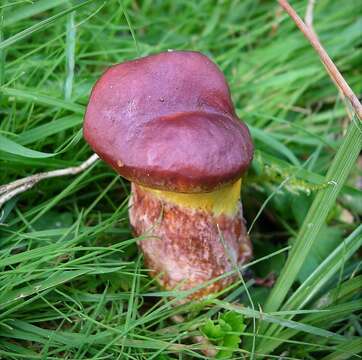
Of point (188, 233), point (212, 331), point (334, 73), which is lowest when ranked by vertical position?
point (212, 331)

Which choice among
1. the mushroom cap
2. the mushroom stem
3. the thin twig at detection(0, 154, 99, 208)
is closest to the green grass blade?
the mushroom stem

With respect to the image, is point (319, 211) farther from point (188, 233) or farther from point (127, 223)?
point (127, 223)

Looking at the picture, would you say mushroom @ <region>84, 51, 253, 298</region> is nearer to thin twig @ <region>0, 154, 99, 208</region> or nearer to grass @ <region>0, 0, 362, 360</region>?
grass @ <region>0, 0, 362, 360</region>

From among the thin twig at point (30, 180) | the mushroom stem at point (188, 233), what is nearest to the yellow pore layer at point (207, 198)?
the mushroom stem at point (188, 233)

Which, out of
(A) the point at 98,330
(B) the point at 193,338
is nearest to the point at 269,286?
(B) the point at 193,338

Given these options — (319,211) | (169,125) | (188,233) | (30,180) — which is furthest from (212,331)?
(30,180)
